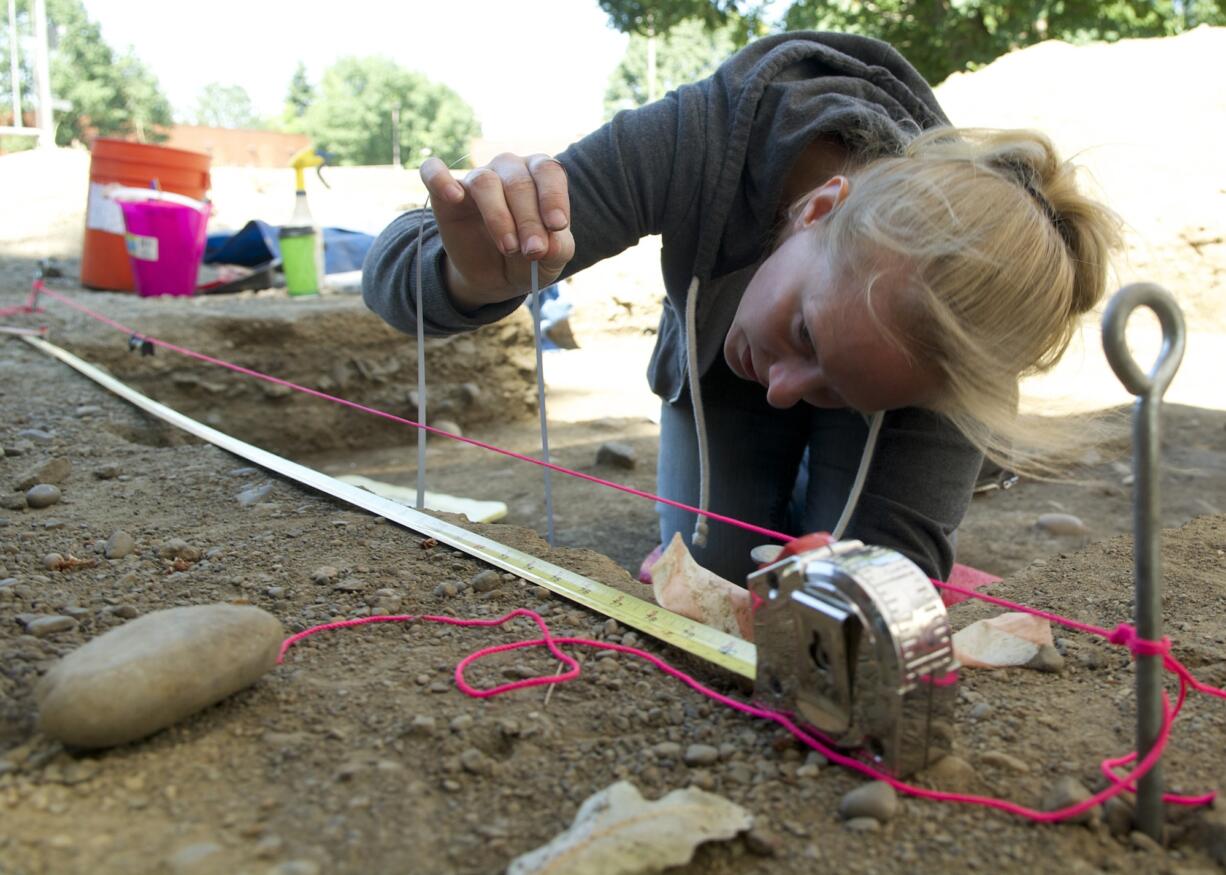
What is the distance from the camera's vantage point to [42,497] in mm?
1713

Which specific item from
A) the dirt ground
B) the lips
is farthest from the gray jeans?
the lips

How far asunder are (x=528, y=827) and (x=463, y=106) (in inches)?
1825

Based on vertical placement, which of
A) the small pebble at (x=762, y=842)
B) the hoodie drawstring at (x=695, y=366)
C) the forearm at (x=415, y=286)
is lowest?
the small pebble at (x=762, y=842)

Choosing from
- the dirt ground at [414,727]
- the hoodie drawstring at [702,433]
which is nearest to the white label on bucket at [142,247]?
the dirt ground at [414,727]

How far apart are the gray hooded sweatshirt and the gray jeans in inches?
0.7

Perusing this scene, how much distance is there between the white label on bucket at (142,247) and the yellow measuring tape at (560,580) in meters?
2.87

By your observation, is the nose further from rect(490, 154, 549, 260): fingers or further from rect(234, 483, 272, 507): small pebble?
rect(234, 483, 272, 507): small pebble

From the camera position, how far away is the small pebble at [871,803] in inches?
34.7

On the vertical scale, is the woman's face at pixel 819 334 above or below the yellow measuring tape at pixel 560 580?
above

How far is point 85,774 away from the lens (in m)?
A: 0.91

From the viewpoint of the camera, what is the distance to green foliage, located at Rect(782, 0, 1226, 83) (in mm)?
9367

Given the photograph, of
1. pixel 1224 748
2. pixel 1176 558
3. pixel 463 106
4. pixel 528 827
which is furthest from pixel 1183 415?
pixel 463 106

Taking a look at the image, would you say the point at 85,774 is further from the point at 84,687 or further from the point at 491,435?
Result: the point at 491,435

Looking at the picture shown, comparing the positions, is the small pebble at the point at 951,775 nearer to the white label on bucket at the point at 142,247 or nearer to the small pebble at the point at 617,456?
the small pebble at the point at 617,456
